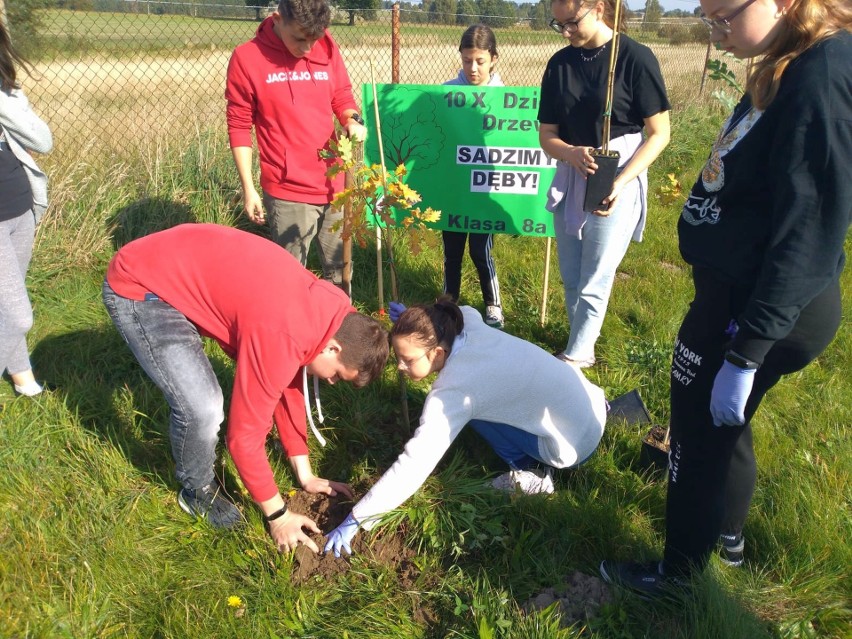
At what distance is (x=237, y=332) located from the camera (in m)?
2.08

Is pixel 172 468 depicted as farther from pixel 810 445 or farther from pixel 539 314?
pixel 810 445

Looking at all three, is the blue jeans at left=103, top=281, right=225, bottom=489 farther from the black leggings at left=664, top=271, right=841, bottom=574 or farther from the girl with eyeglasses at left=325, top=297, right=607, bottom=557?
the black leggings at left=664, top=271, right=841, bottom=574

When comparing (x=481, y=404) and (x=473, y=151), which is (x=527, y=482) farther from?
(x=473, y=151)

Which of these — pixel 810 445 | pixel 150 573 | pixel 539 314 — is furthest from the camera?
pixel 539 314

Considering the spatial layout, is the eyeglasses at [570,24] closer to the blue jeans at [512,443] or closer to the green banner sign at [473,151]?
the green banner sign at [473,151]

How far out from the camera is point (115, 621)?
6.75ft

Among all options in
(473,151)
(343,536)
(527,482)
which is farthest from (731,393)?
(473,151)

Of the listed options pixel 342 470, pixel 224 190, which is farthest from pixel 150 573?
pixel 224 190

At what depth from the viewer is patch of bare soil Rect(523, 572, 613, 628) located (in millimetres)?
2086

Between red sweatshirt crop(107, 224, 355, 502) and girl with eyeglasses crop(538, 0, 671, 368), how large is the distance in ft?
4.86

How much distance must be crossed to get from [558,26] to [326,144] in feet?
4.52

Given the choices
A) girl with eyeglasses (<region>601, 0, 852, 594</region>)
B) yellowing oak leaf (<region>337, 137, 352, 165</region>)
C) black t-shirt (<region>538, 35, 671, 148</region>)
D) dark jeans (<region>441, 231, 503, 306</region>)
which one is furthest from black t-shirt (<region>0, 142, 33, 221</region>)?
girl with eyeglasses (<region>601, 0, 852, 594</region>)

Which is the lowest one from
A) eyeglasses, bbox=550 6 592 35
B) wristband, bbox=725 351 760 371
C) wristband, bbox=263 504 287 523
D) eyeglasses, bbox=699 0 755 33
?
wristband, bbox=263 504 287 523

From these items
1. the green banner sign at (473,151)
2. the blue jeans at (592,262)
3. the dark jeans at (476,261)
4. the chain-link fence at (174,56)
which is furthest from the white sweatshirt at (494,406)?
the chain-link fence at (174,56)
